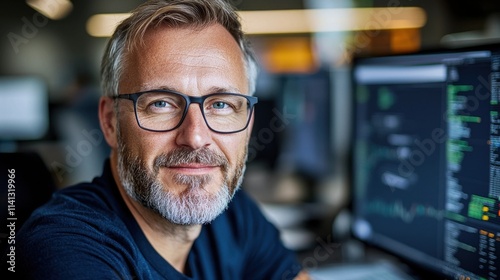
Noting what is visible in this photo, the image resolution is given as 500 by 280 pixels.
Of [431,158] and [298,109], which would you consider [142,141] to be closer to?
[431,158]

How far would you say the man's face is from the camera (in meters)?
0.81

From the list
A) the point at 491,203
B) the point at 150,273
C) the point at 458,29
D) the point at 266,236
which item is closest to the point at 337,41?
the point at 458,29

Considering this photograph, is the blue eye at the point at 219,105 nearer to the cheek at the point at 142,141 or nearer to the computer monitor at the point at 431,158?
the cheek at the point at 142,141

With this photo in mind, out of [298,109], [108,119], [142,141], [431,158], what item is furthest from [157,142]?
[298,109]

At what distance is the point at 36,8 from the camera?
3.39ft

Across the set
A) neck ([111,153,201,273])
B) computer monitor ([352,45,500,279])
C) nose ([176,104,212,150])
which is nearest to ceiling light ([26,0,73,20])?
neck ([111,153,201,273])

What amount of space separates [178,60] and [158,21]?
2.7 inches

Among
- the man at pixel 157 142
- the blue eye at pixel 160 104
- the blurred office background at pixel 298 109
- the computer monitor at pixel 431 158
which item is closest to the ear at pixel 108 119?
the man at pixel 157 142

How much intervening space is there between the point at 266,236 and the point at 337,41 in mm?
1596

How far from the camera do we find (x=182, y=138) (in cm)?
80

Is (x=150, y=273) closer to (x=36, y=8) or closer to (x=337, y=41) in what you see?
(x=36, y=8)

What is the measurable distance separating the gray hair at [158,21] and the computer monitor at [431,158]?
42 centimetres

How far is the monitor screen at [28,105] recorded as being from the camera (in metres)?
1.77

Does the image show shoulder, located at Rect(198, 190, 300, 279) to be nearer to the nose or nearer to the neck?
the neck
